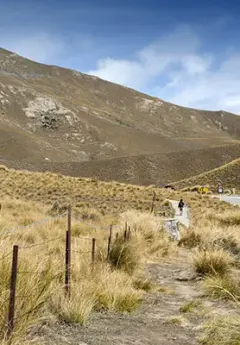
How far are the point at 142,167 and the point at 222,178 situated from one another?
91.1 ft

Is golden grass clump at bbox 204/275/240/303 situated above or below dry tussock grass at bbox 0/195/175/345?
below

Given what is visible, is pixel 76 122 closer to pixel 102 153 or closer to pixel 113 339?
pixel 102 153

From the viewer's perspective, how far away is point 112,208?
28.9 meters

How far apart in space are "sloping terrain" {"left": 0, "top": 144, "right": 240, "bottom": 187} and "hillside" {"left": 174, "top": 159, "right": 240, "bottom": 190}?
18085 millimetres


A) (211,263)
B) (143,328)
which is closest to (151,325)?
(143,328)

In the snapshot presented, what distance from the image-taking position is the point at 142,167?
94.9 metres

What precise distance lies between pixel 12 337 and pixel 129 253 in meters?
5.95

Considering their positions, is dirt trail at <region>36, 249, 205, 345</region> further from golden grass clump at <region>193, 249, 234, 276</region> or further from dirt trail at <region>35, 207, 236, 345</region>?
golden grass clump at <region>193, 249, 234, 276</region>

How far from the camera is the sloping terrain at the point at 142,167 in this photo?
88188 mm

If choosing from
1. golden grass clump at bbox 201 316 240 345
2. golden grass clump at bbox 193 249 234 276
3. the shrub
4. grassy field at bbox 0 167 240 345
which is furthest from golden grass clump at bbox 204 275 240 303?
golden grass clump at bbox 201 316 240 345

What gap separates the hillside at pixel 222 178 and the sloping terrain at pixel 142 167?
59.3 ft

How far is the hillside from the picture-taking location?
2638 inches

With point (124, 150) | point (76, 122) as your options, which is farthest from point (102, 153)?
point (76, 122)

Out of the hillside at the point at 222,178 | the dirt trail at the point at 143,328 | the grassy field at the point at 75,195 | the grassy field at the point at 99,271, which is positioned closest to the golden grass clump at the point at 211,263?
the grassy field at the point at 99,271
